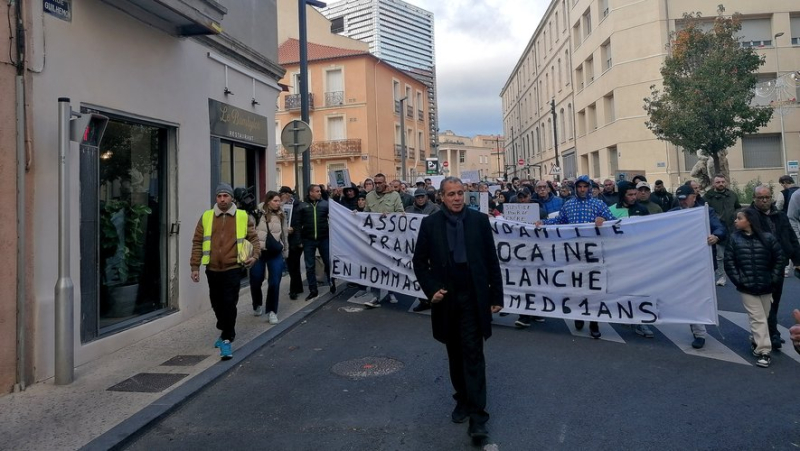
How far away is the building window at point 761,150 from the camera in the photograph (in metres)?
30.5

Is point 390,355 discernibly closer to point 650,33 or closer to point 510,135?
point 650,33

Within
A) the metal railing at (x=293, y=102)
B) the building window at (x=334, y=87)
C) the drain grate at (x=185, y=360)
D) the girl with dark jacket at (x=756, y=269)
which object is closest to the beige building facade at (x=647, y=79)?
the building window at (x=334, y=87)

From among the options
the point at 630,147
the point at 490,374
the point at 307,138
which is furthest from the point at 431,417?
the point at 630,147

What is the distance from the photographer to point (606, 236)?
6652mm

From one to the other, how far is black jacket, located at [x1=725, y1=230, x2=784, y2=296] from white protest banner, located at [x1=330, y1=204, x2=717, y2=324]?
16.1 inches

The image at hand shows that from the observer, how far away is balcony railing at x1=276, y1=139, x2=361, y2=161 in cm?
3888

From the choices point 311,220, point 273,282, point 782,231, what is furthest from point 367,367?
point 782,231

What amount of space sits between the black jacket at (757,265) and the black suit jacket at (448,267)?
3.17 metres

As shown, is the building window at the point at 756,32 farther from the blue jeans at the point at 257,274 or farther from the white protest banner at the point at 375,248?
the blue jeans at the point at 257,274

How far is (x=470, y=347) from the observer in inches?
154

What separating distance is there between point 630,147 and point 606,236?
2890 cm

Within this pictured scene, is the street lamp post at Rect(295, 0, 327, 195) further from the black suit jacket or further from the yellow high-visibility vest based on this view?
the black suit jacket

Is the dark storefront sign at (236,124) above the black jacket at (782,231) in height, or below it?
above

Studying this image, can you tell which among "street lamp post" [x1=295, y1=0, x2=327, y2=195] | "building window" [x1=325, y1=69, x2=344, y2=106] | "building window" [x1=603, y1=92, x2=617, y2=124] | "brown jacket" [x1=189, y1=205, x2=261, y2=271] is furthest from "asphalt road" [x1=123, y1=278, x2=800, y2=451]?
"building window" [x1=325, y1=69, x2=344, y2=106]
